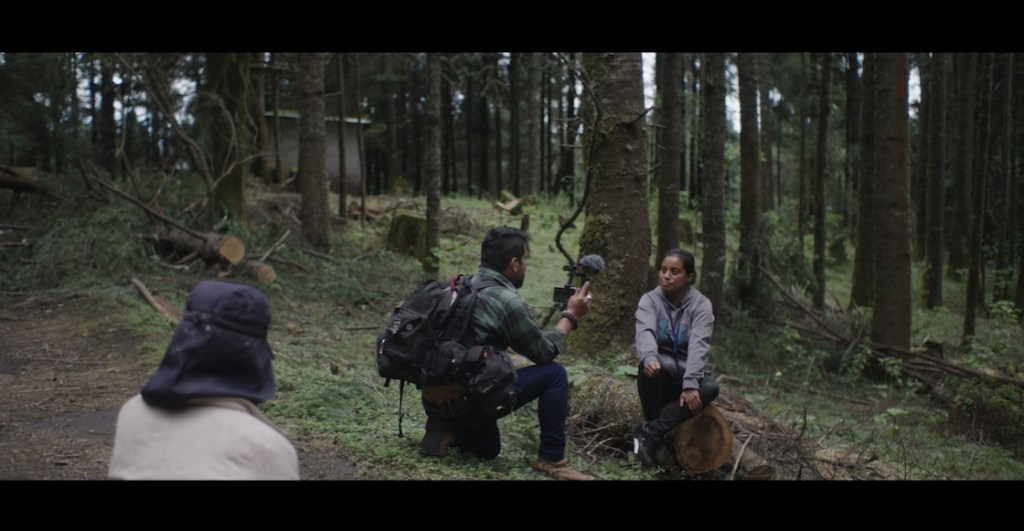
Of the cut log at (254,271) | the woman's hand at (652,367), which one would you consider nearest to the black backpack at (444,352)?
the woman's hand at (652,367)

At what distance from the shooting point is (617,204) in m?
9.25

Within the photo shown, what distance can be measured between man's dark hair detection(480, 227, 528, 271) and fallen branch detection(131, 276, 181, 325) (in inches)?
279

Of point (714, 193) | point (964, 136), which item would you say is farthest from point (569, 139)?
point (714, 193)

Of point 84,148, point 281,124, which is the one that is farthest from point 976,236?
point 281,124

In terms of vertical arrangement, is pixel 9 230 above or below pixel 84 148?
below

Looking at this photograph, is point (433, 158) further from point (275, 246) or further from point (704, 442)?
point (704, 442)

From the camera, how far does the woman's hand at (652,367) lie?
6.18 meters

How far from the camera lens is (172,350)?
108 inches

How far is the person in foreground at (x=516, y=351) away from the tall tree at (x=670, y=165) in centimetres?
971

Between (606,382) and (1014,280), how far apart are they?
21076 mm

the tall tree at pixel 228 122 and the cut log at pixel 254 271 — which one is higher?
the tall tree at pixel 228 122

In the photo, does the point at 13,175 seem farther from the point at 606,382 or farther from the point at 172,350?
the point at 172,350

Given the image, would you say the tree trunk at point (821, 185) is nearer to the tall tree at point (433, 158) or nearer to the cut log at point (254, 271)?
the tall tree at point (433, 158)
